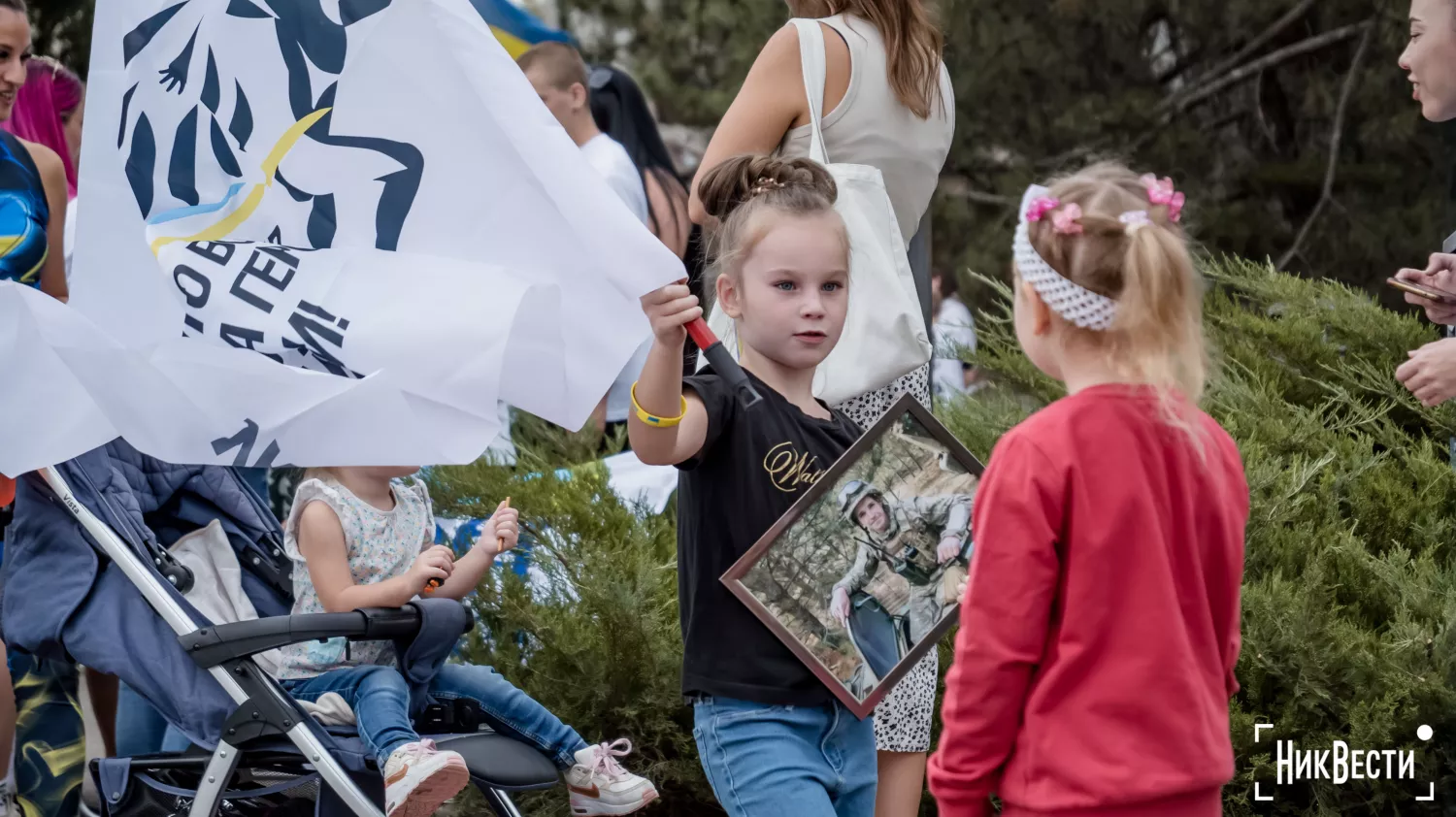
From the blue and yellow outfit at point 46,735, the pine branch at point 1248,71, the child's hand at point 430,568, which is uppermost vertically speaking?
the pine branch at point 1248,71

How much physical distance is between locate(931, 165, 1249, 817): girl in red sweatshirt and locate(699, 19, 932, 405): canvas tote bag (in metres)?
0.91

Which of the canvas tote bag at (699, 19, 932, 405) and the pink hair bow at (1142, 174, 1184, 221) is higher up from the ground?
the pink hair bow at (1142, 174, 1184, 221)

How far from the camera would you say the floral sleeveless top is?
11.4ft

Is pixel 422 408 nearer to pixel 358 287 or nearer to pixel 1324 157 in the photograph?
pixel 358 287

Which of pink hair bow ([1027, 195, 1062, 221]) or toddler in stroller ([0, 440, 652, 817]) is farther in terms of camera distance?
toddler in stroller ([0, 440, 652, 817])

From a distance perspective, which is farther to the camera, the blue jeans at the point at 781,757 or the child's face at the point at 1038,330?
the blue jeans at the point at 781,757

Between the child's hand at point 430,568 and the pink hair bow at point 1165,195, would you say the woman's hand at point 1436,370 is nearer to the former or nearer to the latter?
the pink hair bow at point 1165,195

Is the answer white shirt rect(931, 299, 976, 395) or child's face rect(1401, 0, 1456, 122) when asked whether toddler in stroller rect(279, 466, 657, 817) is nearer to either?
child's face rect(1401, 0, 1456, 122)

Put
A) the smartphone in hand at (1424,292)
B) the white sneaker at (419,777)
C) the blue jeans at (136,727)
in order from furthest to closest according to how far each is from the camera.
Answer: the blue jeans at (136,727) < the smartphone in hand at (1424,292) < the white sneaker at (419,777)

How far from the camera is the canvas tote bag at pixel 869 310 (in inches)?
126

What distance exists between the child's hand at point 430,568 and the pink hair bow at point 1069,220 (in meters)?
1.57

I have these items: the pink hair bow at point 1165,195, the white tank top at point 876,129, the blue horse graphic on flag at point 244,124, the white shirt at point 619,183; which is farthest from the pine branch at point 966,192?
the pink hair bow at point 1165,195

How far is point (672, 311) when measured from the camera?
8.63 ft

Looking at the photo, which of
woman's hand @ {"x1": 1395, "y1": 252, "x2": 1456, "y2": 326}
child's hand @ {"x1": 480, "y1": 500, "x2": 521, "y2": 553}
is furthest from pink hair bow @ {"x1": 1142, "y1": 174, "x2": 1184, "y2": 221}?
child's hand @ {"x1": 480, "y1": 500, "x2": 521, "y2": 553}
